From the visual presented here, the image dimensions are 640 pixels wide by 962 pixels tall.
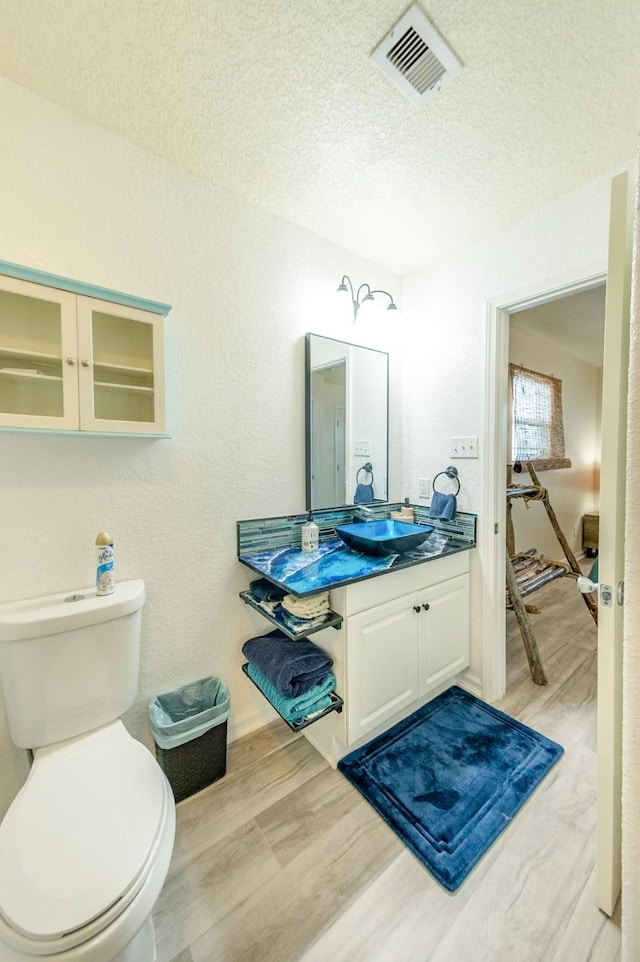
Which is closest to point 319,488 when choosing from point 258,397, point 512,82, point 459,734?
point 258,397

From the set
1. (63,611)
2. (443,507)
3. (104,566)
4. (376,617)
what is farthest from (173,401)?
(443,507)

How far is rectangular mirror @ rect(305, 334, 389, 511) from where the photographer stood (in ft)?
6.19

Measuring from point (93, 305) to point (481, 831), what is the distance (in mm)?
2266

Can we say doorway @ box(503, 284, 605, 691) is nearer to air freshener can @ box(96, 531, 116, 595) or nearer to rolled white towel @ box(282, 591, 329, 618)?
rolled white towel @ box(282, 591, 329, 618)

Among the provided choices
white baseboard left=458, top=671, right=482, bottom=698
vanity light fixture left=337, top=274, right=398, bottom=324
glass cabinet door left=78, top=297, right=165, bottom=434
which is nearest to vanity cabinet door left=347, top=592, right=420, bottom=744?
white baseboard left=458, top=671, right=482, bottom=698

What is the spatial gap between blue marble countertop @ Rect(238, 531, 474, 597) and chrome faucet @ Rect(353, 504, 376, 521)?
24cm

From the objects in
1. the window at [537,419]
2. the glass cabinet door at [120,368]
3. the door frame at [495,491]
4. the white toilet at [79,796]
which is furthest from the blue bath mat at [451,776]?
the window at [537,419]

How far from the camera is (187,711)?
5.06 ft

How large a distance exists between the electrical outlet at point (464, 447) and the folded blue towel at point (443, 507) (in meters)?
0.24

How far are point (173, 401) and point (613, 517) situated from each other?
5.15 feet

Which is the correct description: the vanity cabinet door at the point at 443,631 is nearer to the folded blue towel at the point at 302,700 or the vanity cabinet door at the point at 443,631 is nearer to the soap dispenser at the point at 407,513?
the soap dispenser at the point at 407,513

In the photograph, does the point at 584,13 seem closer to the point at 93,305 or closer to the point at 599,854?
the point at 93,305

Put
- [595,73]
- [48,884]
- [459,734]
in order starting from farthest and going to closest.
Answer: [459,734] < [595,73] < [48,884]

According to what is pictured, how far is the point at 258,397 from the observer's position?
171 centimetres
